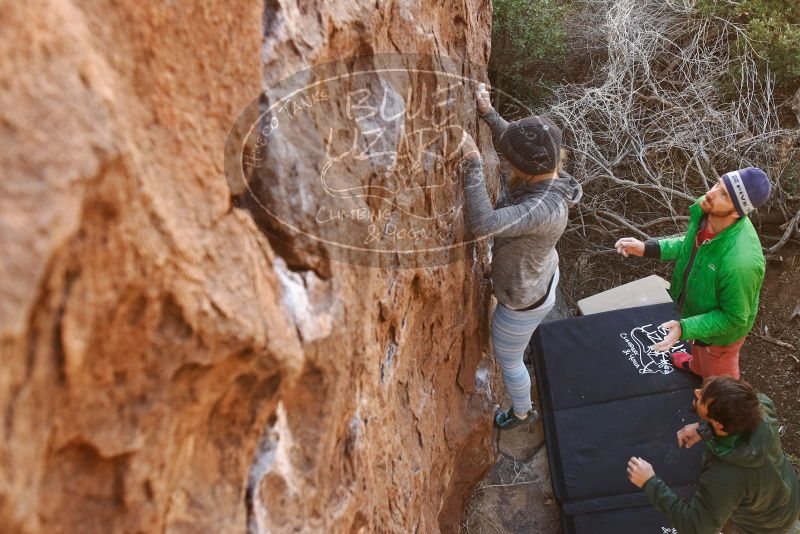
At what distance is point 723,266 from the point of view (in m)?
2.65

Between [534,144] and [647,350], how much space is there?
2109mm

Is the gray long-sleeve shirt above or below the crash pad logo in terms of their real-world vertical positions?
above

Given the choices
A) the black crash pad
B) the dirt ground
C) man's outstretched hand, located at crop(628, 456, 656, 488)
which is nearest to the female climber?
man's outstretched hand, located at crop(628, 456, 656, 488)

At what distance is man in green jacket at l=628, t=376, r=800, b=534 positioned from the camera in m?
2.33

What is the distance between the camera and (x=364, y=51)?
1.88 metres

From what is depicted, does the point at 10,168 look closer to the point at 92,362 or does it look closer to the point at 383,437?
the point at 92,362

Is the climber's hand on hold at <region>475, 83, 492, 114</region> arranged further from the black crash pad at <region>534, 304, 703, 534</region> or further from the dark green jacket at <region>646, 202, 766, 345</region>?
the black crash pad at <region>534, 304, 703, 534</region>

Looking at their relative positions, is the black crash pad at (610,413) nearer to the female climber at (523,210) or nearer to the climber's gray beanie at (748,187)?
the female climber at (523,210)

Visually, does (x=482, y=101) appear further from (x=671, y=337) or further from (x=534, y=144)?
(x=671, y=337)

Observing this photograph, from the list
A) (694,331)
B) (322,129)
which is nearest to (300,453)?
(322,129)

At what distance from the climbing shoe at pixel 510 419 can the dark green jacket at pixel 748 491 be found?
987mm

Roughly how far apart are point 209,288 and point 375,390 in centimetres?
93

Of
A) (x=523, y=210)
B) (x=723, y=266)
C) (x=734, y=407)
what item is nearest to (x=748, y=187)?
(x=723, y=266)

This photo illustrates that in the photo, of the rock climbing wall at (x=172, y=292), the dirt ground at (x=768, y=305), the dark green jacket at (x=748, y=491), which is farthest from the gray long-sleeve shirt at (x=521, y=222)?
the dirt ground at (x=768, y=305)
